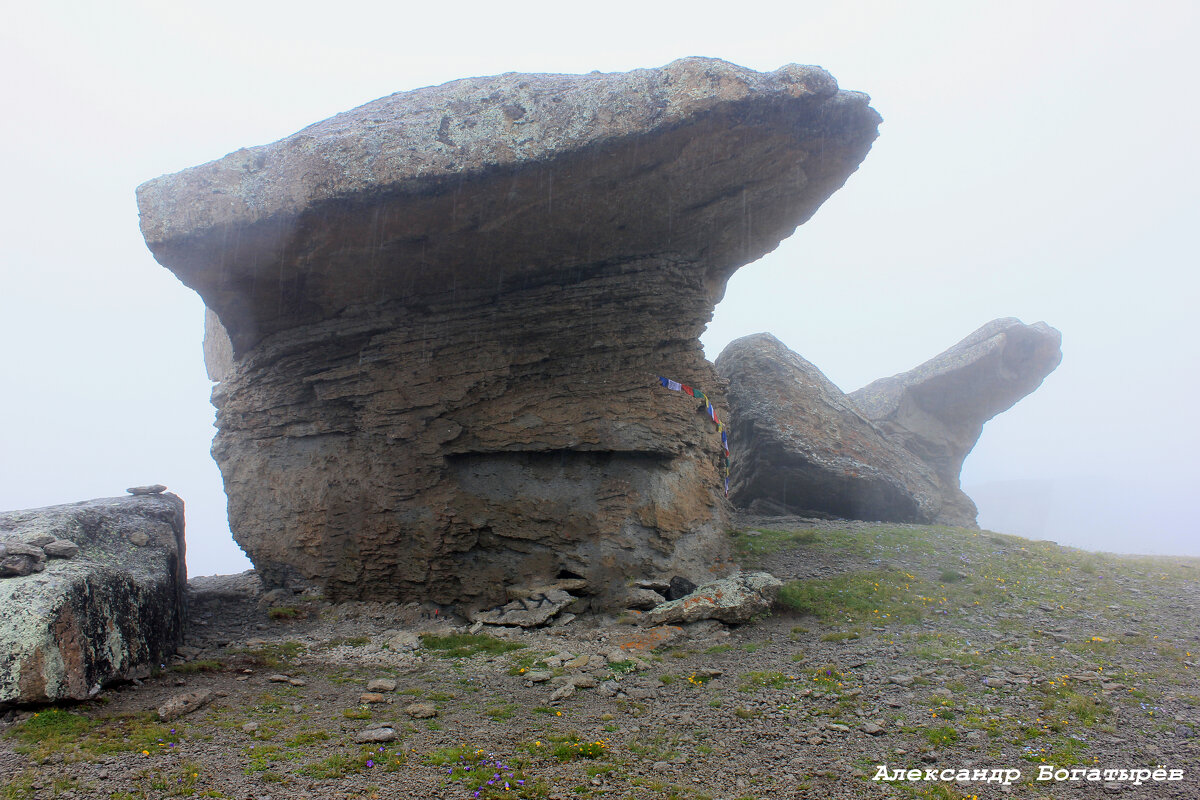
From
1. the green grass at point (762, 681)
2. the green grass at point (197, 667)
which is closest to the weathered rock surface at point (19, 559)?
the green grass at point (197, 667)

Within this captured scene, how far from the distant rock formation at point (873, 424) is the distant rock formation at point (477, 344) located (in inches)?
192

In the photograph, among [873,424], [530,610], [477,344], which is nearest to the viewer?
[530,610]

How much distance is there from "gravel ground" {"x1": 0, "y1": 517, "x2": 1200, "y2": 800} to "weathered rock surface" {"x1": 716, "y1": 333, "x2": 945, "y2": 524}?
5500 mm

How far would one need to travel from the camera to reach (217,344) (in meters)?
16.6

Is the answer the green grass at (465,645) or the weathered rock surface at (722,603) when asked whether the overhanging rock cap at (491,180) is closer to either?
the green grass at (465,645)

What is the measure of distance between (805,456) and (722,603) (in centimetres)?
794

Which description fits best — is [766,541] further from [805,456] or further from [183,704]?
[183,704]

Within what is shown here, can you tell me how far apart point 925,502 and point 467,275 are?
13.9 m

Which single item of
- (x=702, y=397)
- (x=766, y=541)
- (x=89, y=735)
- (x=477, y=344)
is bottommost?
(x=89, y=735)

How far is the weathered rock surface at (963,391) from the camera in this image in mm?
23625

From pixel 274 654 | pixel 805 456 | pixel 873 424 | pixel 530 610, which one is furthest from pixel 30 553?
pixel 873 424

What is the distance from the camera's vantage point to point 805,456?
17500 mm

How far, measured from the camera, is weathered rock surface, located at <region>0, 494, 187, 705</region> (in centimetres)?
730

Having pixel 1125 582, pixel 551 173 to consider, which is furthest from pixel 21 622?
pixel 1125 582
